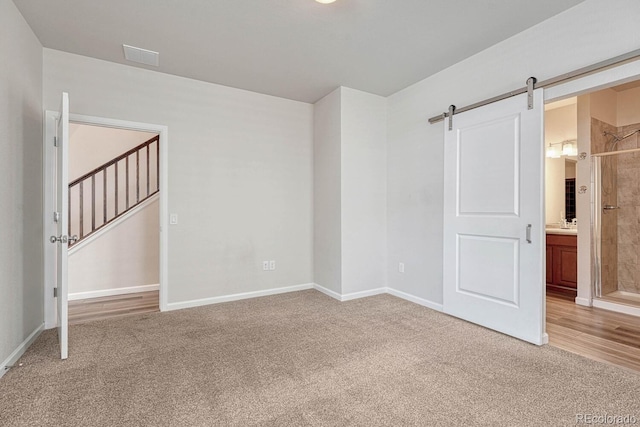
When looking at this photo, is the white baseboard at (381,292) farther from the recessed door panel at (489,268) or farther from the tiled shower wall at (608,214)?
the tiled shower wall at (608,214)

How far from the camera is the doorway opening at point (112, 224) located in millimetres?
4176

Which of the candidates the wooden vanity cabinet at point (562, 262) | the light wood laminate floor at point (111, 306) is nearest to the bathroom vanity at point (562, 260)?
the wooden vanity cabinet at point (562, 262)

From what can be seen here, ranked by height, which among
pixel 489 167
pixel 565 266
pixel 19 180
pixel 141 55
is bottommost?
pixel 565 266

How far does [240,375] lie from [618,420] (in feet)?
7.17

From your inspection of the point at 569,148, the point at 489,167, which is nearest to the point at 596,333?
the point at 489,167

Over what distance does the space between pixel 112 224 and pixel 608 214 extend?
662cm

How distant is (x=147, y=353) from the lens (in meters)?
2.47

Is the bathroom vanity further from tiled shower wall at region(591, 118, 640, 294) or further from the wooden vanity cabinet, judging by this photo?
tiled shower wall at region(591, 118, 640, 294)

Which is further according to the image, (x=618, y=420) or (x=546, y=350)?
(x=546, y=350)

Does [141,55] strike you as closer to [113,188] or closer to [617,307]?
[113,188]

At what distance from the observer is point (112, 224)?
4441 millimetres

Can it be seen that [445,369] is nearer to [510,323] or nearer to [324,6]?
[510,323]

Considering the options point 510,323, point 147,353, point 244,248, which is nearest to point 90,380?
point 147,353

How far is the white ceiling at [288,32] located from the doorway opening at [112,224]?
4.98 feet
